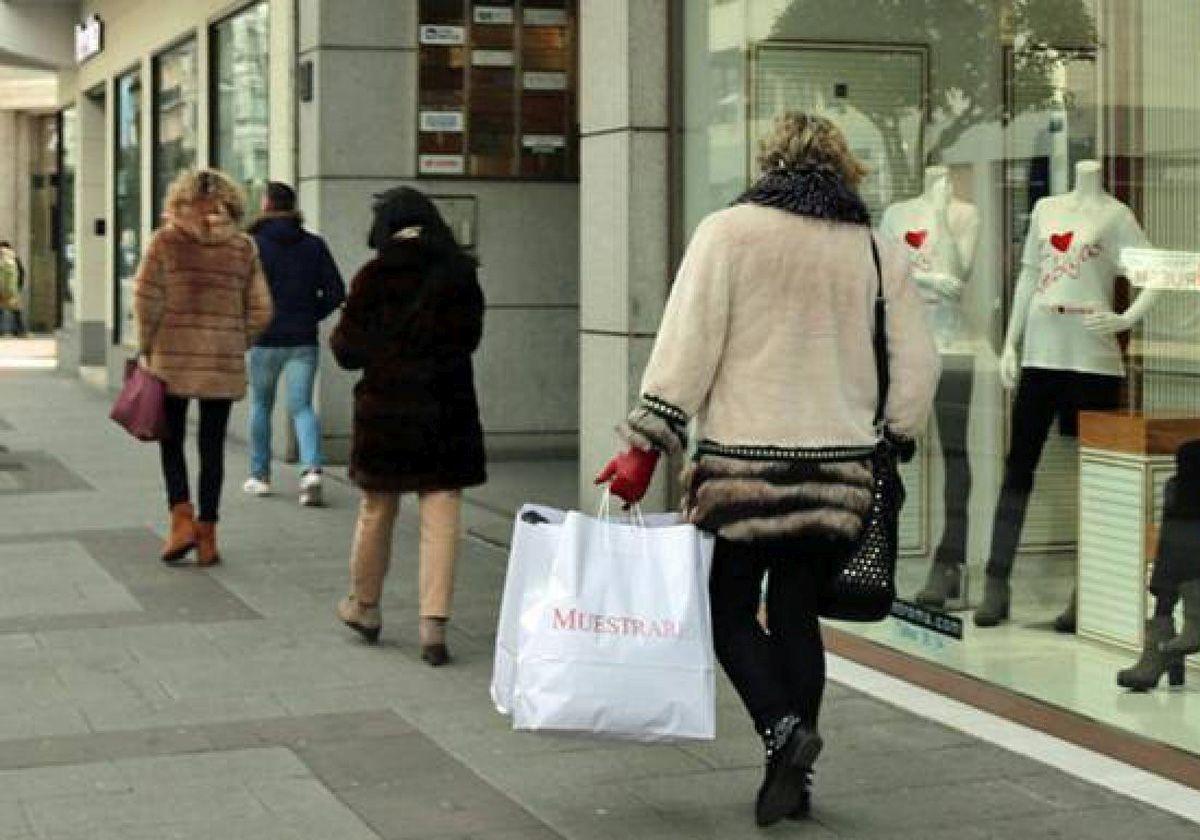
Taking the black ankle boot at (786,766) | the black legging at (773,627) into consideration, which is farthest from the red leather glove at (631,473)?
the black ankle boot at (786,766)

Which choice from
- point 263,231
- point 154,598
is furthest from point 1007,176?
point 263,231

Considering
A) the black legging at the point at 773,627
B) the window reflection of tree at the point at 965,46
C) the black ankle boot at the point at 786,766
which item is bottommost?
the black ankle boot at the point at 786,766

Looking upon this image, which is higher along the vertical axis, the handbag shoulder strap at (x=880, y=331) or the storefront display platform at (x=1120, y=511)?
the handbag shoulder strap at (x=880, y=331)

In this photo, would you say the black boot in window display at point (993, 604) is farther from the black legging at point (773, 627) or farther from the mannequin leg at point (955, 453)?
the black legging at point (773, 627)

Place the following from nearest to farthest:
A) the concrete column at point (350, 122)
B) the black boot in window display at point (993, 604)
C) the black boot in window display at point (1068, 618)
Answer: the black boot in window display at point (1068, 618) < the black boot in window display at point (993, 604) < the concrete column at point (350, 122)

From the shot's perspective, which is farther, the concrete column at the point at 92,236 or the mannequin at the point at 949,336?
the concrete column at the point at 92,236

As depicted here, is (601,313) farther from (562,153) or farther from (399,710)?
(562,153)

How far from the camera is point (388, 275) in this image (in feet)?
25.3

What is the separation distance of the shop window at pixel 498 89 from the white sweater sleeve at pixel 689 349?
8965 mm

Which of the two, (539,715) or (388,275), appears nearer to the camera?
(539,715)

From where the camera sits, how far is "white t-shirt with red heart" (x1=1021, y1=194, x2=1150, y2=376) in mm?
6820

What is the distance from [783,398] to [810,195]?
20.7 inches

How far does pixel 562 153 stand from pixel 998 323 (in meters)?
7.49

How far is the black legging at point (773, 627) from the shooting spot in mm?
5645
